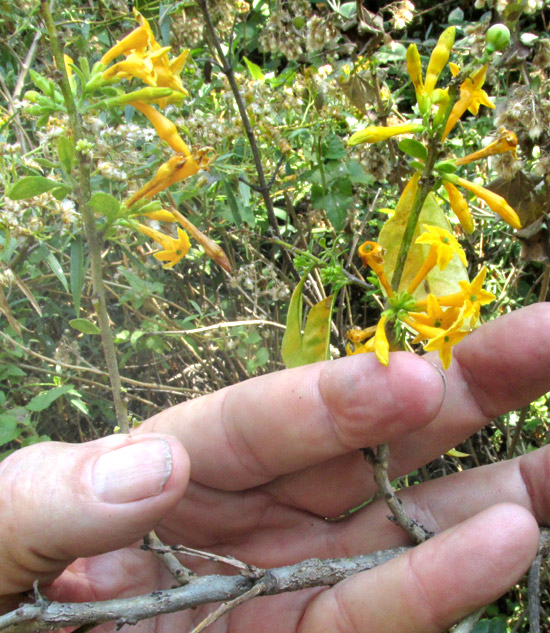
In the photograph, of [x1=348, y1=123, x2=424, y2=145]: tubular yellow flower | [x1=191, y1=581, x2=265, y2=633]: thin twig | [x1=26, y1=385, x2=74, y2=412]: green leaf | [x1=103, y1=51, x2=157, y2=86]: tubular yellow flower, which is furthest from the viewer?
Answer: [x1=26, y1=385, x2=74, y2=412]: green leaf

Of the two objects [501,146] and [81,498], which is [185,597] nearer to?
[81,498]

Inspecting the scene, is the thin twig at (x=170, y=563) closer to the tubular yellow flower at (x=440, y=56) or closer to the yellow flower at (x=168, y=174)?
the yellow flower at (x=168, y=174)

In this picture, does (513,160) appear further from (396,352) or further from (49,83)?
(49,83)

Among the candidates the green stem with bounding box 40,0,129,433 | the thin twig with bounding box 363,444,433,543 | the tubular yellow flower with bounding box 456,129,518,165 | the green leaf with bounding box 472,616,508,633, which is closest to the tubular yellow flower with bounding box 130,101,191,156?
the green stem with bounding box 40,0,129,433

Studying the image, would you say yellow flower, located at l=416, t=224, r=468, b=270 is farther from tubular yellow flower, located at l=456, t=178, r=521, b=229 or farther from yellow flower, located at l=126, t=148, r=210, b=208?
yellow flower, located at l=126, t=148, r=210, b=208

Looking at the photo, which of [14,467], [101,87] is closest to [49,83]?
[101,87]

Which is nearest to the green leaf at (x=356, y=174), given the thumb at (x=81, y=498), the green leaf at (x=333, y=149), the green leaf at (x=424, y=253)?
the green leaf at (x=333, y=149)

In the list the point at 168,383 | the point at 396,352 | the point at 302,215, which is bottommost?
the point at 168,383
